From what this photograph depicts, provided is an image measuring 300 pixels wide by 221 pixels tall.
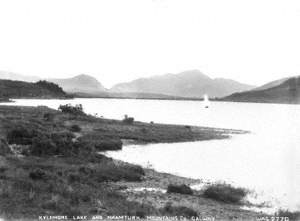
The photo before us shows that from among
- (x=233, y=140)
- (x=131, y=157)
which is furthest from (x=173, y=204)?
(x=233, y=140)

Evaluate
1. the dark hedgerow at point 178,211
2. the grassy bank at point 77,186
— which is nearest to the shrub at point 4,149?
the grassy bank at point 77,186

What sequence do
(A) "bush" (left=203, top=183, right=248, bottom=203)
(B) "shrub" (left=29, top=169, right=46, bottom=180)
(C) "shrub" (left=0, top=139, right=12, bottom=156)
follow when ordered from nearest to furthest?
(B) "shrub" (left=29, top=169, right=46, bottom=180)
(A) "bush" (left=203, top=183, right=248, bottom=203)
(C) "shrub" (left=0, top=139, right=12, bottom=156)

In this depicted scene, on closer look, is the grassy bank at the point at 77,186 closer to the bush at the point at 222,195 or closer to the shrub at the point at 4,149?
the shrub at the point at 4,149

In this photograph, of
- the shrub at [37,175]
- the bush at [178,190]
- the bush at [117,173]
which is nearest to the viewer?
the shrub at [37,175]

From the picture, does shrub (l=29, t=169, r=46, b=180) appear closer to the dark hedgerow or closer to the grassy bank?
the grassy bank

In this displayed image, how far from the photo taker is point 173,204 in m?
21.8

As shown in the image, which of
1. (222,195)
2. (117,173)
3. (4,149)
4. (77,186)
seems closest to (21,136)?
(4,149)

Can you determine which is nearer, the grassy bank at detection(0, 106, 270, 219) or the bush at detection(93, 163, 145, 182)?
the grassy bank at detection(0, 106, 270, 219)

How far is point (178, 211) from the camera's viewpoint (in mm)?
19703

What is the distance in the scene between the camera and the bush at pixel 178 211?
19.3 metres

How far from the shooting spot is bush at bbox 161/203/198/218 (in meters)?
19.3

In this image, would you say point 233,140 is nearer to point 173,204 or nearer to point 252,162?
point 252,162

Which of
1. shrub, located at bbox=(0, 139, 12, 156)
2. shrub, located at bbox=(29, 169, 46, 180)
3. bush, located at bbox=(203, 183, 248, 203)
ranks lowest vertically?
bush, located at bbox=(203, 183, 248, 203)

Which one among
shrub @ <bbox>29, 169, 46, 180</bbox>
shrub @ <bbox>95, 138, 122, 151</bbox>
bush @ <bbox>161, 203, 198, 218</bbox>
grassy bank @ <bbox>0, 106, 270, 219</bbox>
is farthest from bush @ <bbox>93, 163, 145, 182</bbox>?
shrub @ <bbox>95, 138, 122, 151</bbox>
